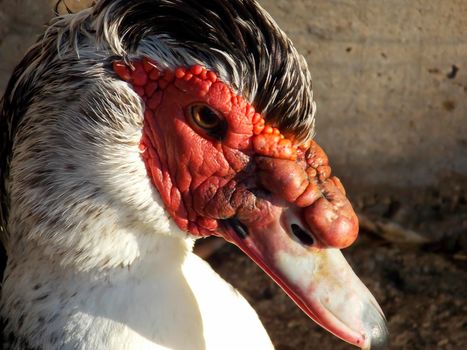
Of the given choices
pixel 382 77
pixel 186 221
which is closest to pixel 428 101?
pixel 382 77

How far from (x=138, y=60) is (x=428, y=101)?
216 centimetres

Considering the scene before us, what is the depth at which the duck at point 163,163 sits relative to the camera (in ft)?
6.63

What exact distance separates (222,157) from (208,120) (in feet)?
0.31

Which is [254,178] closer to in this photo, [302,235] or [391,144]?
[302,235]

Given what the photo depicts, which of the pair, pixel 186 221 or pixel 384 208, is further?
pixel 384 208

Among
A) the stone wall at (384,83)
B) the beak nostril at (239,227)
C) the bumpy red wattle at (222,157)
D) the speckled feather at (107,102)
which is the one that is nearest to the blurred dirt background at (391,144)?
the stone wall at (384,83)

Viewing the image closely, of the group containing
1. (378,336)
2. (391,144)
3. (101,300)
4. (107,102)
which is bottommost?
(391,144)

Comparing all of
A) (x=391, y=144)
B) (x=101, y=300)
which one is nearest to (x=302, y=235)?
(x=101, y=300)

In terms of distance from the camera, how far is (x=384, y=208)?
4090 millimetres

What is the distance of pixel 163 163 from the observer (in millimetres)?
2111

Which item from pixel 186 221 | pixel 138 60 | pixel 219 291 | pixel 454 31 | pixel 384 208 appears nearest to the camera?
pixel 138 60

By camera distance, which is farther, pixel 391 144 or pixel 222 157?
pixel 391 144

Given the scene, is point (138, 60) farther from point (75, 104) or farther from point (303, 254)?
point (303, 254)

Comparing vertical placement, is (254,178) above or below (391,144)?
above
